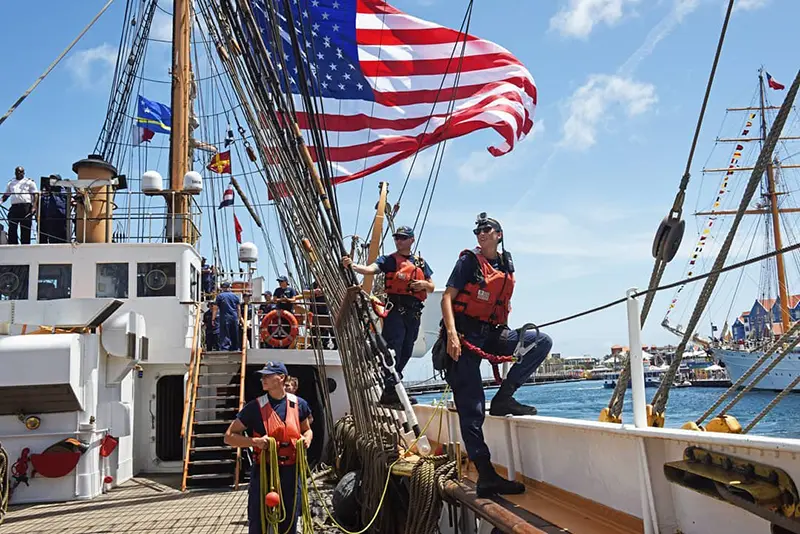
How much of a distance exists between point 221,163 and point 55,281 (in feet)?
32.7

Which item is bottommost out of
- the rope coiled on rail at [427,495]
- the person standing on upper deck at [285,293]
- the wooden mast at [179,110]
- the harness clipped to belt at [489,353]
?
the rope coiled on rail at [427,495]

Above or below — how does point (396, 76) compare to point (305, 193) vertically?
above

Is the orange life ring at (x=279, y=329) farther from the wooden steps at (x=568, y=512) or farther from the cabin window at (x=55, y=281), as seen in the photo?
the wooden steps at (x=568, y=512)

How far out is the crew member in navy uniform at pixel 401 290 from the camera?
21.3 feet

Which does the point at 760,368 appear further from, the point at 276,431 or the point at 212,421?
the point at 276,431

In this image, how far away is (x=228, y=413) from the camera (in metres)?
10.7

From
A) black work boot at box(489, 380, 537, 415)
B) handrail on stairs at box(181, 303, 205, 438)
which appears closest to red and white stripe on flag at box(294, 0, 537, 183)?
handrail on stairs at box(181, 303, 205, 438)

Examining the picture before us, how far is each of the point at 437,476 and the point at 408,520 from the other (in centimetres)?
37

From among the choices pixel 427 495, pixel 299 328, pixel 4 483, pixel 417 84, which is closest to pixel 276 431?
pixel 427 495

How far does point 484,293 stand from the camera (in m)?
4.46

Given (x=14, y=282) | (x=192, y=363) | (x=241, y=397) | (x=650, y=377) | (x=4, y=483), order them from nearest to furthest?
(x=4, y=483) → (x=241, y=397) → (x=192, y=363) → (x=14, y=282) → (x=650, y=377)

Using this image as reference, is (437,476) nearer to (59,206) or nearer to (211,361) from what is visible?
(211,361)

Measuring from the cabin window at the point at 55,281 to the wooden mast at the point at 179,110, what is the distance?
1.88 m

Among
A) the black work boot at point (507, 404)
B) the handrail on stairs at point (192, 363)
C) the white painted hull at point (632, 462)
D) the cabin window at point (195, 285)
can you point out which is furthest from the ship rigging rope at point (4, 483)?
the black work boot at point (507, 404)
